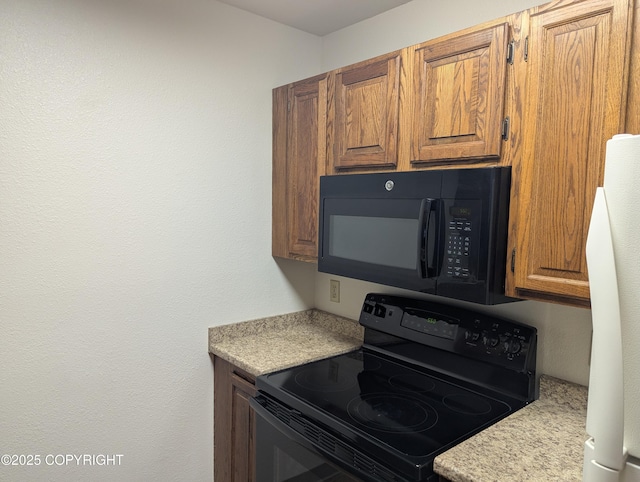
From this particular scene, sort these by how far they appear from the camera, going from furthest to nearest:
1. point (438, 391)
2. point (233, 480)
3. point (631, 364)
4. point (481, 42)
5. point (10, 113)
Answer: point (233, 480) < point (438, 391) < point (10, 113) < point (481, 42) < point (631, 364)

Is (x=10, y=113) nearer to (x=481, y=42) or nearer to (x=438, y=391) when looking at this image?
(x=481, y=42)

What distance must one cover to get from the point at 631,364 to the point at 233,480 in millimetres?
1730

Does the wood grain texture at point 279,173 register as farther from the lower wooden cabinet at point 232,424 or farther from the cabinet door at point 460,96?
the cabinet door at point 460,96

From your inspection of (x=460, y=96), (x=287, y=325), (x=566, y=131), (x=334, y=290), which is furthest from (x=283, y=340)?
(x=566, y=131)

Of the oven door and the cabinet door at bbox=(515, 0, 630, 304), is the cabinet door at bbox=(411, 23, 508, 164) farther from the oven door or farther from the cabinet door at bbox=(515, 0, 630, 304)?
the oven door

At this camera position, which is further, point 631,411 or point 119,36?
point 119,36

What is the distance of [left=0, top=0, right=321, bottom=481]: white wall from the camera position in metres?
1.51

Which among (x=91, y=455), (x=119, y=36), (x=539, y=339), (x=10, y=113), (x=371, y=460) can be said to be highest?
(x=119, y=36)

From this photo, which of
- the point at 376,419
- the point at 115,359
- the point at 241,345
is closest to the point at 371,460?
the point at 376,419

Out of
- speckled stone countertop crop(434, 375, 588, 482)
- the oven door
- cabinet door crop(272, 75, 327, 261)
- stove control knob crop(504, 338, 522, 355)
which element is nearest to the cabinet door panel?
cabinet door crop(272, 75, 327, 261)

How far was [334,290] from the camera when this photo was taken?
2277 millimetres

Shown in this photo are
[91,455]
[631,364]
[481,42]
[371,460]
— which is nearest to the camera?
[631,364]

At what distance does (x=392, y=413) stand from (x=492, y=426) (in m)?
0.30

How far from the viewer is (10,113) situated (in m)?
1.46
